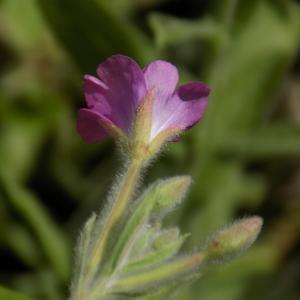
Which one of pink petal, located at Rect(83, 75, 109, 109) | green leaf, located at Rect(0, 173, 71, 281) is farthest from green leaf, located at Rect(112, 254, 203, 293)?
green leaf, located at Rect(0, 173, 71, 281)

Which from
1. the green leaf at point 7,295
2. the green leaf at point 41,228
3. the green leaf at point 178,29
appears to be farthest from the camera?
the green leaf at point 41,228

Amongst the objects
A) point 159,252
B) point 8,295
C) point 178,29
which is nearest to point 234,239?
point 159,252

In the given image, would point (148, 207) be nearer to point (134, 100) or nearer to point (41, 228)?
point (134, 100)

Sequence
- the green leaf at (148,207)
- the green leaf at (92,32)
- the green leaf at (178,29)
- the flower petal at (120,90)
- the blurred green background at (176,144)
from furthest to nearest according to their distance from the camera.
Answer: the blurred green background at (176,144), the green leaf at (92,32), the green leaf at (178,29), the green leaf at (148,207), the flower petal at (120,90)

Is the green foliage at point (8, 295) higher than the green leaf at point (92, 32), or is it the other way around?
the green leaf at point (92, 32)

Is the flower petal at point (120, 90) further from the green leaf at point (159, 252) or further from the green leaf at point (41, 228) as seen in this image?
the green leaf at point (41, 228)

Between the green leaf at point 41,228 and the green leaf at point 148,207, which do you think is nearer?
the green leaf at point 148,207

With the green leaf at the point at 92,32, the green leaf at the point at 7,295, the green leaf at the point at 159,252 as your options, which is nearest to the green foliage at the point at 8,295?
the green leaf at the point at 7,295

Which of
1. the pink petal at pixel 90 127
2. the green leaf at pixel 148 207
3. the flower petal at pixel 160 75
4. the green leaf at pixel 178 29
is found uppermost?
the flower petal at pixel 160 75
